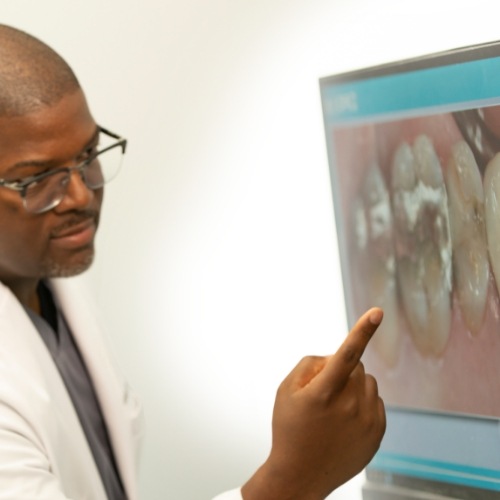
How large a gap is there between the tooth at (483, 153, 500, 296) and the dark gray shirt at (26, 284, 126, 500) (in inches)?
20.2

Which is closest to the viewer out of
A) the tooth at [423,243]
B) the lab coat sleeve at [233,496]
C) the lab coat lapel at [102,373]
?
the lab coat sleeve at [233,496]

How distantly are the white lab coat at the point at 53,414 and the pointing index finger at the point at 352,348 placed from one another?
19 cm

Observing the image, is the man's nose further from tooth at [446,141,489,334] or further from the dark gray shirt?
tooth at [446,141,489,334]

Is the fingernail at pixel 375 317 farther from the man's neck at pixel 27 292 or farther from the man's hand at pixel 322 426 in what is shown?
the man's neck at pixel 27 292

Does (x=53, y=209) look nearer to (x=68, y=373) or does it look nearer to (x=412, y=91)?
(x=68, y=373)

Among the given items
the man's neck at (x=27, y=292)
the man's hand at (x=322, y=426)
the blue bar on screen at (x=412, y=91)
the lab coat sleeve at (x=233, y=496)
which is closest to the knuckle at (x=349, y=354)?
the man's hand at (x=322, y=426)

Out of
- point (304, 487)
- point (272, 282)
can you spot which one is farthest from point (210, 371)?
point (304, 487)

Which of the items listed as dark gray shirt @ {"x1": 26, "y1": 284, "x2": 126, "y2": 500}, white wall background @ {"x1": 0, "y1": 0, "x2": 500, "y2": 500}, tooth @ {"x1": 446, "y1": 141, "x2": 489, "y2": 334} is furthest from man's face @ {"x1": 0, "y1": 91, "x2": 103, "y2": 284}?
tooth @ {"x1": 446, "y1": 141, "x2": 489, "y2": 334}

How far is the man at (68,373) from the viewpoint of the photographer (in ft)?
3.01

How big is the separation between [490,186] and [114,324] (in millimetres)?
669

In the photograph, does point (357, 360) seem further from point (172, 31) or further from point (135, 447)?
point (172, 31)

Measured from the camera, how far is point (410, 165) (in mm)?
1093

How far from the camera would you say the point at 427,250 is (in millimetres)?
1096

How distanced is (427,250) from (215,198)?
0.34 meters
